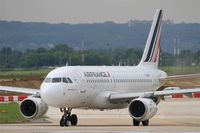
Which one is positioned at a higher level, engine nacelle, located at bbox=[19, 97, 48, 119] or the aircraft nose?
the aircraft nose

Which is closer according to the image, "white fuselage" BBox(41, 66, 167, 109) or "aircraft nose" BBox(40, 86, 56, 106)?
"aircraft nose" BBox(40, 86, 56, 106)

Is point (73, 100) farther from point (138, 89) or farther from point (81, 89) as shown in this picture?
point (138, 89)

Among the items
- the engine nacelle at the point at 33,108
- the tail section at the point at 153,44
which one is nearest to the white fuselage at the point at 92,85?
the tail section at the point at 153,44

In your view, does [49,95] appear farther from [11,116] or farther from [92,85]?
[11,116]

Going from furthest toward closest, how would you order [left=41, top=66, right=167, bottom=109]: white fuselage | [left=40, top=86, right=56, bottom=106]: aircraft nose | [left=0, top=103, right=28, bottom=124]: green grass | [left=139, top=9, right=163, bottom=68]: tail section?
[left=139, top=9, right=163, bottom=68]: tail section < [left=0, top=103, right=28, bottom=124]: green grass < [left=41, top=66, right=167, bottom=109]: white fuselage < [left=40, top=86, right=56, bottom=106]: aircraft nose

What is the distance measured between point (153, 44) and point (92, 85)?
1184 centimetres

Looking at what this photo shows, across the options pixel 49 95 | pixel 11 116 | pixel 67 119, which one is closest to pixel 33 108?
pixel 67 119

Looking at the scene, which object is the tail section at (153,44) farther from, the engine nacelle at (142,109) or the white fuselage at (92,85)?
the engine nacelle at (142,109)

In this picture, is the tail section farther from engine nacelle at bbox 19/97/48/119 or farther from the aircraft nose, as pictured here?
the aircraft nose

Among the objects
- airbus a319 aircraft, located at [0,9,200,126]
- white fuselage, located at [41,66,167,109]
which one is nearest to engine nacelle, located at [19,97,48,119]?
airbus a319 aircraft, located at [0,9,200,126]

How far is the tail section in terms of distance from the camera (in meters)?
69.1

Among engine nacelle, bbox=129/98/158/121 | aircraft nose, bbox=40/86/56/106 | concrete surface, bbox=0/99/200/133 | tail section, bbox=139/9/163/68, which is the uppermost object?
tail section, bbox=139/9/163/68

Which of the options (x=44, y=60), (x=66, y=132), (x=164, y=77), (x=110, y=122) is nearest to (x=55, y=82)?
(x=110, y=122)

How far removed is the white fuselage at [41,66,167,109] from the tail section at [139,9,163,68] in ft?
4.99
